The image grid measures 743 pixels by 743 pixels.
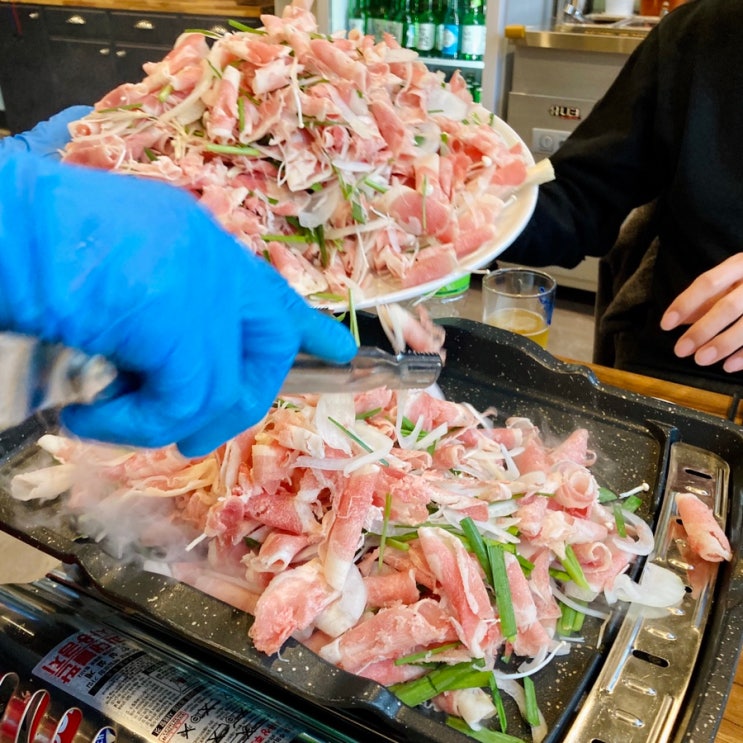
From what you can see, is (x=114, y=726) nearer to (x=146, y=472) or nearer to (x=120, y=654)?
(x=120, y=654)

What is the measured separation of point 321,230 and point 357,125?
0.16 metres

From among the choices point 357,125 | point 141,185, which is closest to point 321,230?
point 357,125

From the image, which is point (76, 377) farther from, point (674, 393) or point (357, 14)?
point (357, 14)

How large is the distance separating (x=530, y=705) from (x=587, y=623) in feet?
0.47

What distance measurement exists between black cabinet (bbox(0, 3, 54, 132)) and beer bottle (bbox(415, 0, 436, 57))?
2570 millimetres

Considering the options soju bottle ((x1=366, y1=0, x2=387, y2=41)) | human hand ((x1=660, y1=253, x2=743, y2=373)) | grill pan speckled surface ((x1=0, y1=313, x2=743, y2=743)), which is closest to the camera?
grill pan speckled surface ((x1=0, y1=313, x2=743, y2=743))

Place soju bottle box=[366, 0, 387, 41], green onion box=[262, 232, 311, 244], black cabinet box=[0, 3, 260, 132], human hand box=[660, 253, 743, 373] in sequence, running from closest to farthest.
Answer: green onion box=[262, 232, 311, 244]
human hand box=[660, 253, 743, 373]
soju bottle box=[366, 0, 387, 41]
black cabinet box=[0, 3, 260, 132]

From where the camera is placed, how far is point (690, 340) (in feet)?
3.87

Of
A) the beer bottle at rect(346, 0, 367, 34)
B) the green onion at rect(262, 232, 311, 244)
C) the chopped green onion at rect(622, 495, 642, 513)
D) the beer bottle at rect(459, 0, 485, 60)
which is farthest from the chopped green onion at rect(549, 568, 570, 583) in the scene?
the beer bottle at rect(346, 0, 367, 34)

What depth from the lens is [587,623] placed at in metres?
0.85

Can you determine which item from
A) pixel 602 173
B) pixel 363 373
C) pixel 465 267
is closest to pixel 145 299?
pixel 363 373

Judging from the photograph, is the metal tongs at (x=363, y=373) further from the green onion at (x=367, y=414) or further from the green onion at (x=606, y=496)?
the green onion at (x=606, y=496)

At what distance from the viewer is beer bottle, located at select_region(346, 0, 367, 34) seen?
127 inches

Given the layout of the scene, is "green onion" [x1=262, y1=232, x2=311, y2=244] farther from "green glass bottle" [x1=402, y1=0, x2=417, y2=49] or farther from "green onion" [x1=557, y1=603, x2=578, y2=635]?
"green glass bottle" [x1=402, y1=0, x2=417, y2=49]
